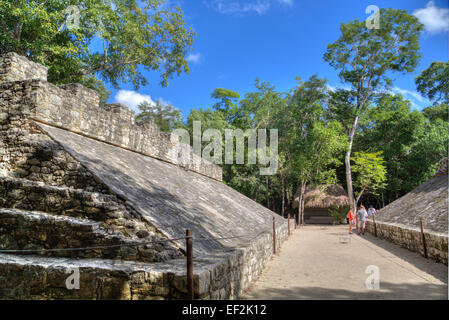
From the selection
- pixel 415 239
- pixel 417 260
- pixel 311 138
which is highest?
pixel 311 138

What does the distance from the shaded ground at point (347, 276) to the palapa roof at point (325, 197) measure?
48.3ft

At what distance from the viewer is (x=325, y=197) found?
2456 centimetres

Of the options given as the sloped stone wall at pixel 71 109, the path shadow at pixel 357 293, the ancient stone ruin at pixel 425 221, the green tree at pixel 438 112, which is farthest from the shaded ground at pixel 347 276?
the green tree at pixel 438 112

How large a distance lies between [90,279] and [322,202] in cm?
2353

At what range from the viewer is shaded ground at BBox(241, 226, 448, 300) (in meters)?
4.98

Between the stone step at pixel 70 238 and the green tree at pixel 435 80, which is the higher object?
the green tree at pixel 435 80

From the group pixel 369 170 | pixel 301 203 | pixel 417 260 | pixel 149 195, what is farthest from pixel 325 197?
pixel 149 195

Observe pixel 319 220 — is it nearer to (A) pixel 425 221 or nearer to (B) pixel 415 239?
(A) pixel 425 221

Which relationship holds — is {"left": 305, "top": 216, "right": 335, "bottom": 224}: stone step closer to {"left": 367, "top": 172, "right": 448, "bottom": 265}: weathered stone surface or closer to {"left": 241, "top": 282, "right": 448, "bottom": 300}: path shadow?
{"left": 367, "top": 172, "right": 448, "bottom": 265}: weathered stone surface

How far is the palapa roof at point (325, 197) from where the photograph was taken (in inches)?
944

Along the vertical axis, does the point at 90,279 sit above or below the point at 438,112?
below

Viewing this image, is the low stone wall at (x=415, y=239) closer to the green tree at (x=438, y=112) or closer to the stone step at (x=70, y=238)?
the stone step at (x=70, y=238)
